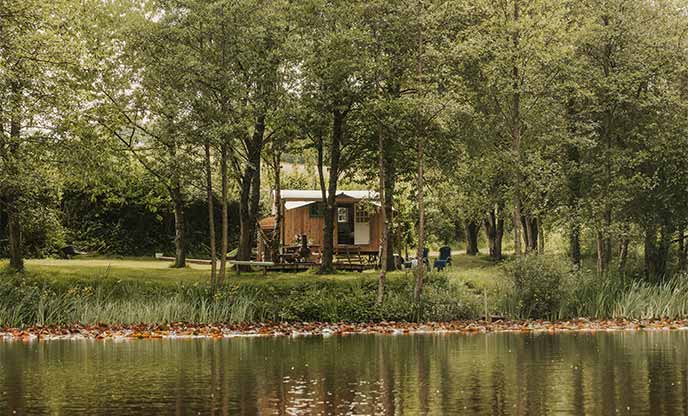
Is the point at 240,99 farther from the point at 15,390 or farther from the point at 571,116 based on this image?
the point at 15,390

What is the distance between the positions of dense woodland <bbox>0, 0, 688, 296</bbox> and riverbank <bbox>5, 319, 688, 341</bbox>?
330 cm

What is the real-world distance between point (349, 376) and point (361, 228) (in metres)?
34.9

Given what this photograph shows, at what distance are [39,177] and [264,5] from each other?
1074 centimetres

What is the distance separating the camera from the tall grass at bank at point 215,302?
3050 cm

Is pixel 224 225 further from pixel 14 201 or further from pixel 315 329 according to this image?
pixel 14 201

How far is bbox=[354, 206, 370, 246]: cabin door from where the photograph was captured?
5266cm

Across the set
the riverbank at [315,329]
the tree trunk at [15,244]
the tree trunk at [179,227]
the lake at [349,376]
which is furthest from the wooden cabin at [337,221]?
the lake at [349,376]

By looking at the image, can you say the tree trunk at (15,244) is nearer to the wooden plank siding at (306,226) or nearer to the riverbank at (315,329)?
the riverbank at (315,329)

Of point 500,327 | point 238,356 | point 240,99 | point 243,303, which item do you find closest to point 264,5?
point 240,99

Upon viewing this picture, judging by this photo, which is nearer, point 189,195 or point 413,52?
point 413,52

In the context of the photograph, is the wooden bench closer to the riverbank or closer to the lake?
the riverbank

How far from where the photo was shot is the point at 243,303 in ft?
105

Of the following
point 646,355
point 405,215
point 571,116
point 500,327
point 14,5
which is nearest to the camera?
point 646,355

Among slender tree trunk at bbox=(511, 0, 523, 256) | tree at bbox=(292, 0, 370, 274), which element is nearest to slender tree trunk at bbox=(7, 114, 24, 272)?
tree at bbox=(292, 0, 370, 274)
